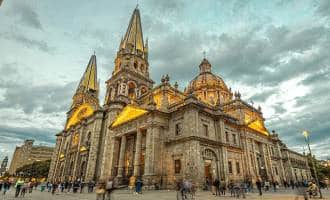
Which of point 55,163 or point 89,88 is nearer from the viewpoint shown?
point 55,163

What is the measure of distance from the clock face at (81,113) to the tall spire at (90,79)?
1046 centimetres

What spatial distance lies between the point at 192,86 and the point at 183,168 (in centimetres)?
3002

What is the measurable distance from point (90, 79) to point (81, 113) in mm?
17632

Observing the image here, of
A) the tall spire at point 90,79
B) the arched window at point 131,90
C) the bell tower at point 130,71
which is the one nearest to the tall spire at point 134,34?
the bell tower at point 130,71

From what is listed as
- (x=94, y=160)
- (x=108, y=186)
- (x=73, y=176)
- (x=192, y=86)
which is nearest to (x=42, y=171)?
(x=73, y=176)

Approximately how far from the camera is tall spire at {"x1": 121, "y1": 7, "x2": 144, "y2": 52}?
165ft

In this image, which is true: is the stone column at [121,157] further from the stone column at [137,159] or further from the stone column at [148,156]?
the stone column at [148,156]

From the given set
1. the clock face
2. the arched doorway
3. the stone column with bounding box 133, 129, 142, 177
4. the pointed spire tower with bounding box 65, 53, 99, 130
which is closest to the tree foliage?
the pointed spire tower with bounding box 65, 53, 99, 130

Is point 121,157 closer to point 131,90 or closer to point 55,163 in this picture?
point 131,90

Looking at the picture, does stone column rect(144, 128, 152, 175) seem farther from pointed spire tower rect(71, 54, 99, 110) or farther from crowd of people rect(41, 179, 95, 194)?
pointed spire tower rect(71, 54, 99, 110)

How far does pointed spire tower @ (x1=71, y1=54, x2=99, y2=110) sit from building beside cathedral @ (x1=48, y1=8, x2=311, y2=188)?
6.57 meters

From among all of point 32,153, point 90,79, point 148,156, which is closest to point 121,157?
point 148,156

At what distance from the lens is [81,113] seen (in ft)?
171

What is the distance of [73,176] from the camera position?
139ft
